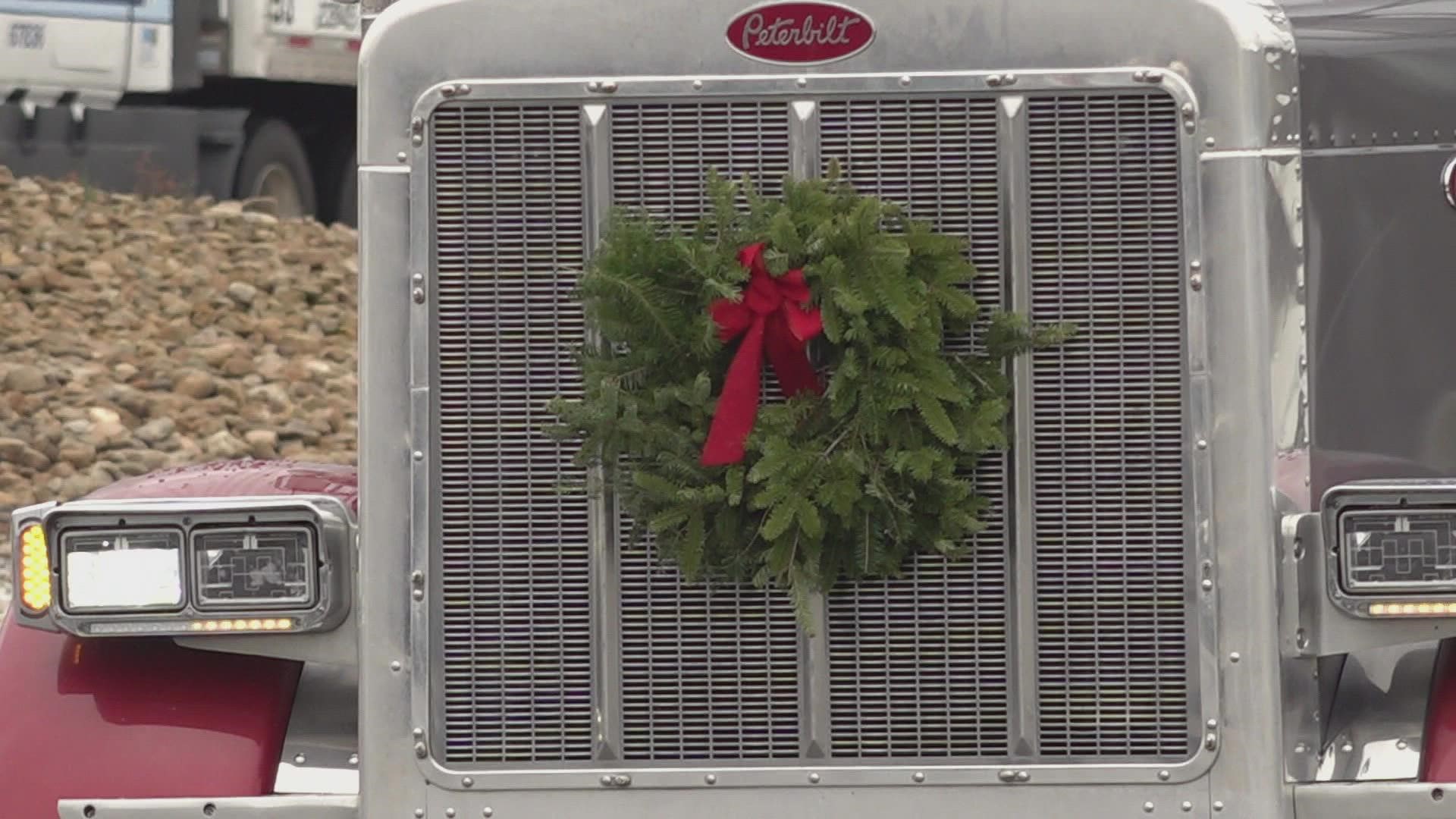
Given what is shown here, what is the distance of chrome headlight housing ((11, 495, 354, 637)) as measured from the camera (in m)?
3.77

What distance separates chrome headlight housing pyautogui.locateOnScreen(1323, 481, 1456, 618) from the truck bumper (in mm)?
1559

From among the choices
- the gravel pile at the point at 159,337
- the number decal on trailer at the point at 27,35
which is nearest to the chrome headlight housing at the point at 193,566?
the gravel pile at the point at 159,337

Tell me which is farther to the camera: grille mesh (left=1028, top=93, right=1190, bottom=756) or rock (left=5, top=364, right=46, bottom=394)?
rock (left=5, top=364, right=46, bottom=394)

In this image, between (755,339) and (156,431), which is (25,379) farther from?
(755,339)

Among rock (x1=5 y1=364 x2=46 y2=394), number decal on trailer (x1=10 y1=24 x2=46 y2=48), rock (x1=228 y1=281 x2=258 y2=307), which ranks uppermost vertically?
number decal on trailer (x1=10 y1=24 x2=46 y2=48)

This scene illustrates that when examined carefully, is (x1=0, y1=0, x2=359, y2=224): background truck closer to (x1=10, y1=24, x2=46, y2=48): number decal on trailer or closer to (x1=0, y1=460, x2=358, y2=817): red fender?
(x1=10, y1=24, x2=46, y2=48): number decal on trailer

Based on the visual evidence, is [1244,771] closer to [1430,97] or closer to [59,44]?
[1430,97]

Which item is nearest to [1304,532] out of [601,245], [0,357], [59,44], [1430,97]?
[1430,97]

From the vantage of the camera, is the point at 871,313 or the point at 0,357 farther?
the point at 0,357

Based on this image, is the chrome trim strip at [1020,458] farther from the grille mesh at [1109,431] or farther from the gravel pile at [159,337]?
the gravel pile at [159,337]

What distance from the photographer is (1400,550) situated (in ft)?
11.8

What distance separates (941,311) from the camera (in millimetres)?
3600

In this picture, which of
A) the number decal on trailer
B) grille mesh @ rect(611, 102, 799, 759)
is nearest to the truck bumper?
grille mesh @ rect(611, 102, 799, 759)

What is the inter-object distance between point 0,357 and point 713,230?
8524mm
